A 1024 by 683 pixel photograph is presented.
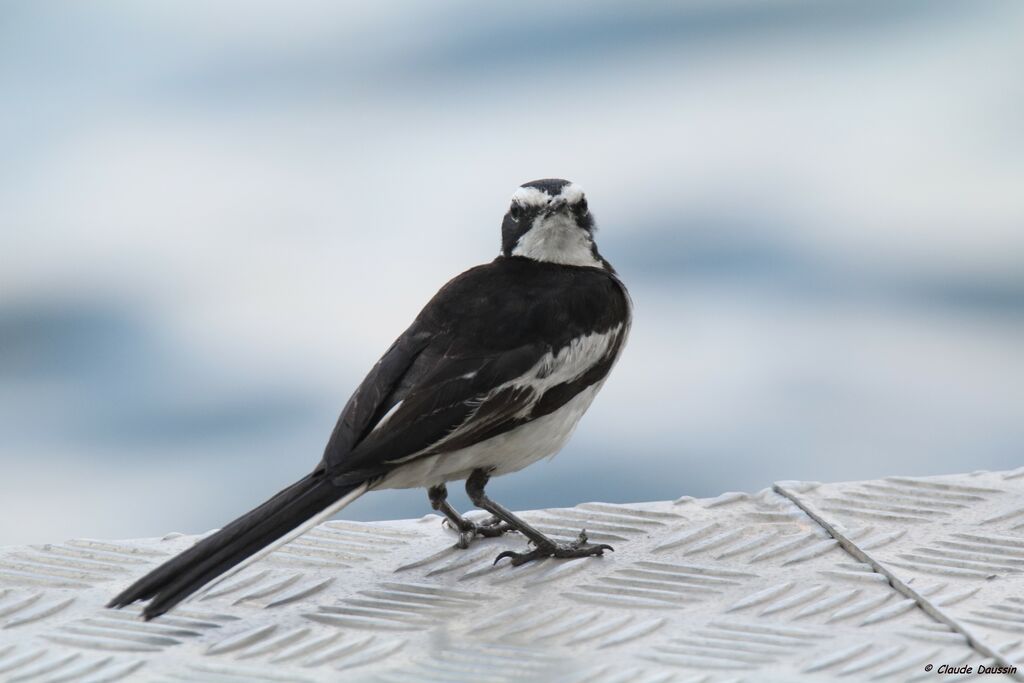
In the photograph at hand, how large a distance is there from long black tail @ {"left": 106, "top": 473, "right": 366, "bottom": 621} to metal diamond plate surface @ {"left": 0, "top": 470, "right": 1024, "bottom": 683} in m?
0.15

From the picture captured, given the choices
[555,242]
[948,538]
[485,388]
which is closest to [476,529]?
[485,388]

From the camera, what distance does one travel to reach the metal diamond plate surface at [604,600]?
3.87 m

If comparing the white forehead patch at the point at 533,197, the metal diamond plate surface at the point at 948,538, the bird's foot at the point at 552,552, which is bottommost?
the metal diamond plate surface at the point at 948,538

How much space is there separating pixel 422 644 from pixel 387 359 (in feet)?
3.41

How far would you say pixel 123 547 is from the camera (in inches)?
187

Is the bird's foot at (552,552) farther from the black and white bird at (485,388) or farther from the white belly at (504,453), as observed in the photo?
the white belly at (504,453)

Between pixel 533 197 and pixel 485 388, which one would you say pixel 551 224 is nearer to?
pixel 533 197

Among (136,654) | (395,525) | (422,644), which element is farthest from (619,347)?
(136,654)

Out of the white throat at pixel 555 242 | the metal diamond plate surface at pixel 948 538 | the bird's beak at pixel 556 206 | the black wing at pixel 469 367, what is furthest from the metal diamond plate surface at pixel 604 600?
the bird's beak at pixel 556 206

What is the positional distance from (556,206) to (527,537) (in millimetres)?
1106

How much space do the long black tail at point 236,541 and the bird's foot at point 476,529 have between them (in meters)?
0.59

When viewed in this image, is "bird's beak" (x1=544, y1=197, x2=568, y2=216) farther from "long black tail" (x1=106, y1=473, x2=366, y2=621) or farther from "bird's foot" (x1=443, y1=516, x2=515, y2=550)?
"long black tail" (x1=106, y1=473, x2=366, y2=621)

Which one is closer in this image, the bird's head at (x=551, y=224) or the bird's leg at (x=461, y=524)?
the bird's leg at (x=461, y=524)

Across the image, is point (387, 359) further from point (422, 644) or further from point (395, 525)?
point (422, 644)
